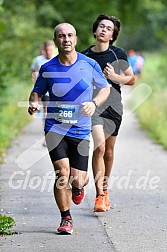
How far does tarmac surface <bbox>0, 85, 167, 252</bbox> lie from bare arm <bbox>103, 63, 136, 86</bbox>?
1498 mm

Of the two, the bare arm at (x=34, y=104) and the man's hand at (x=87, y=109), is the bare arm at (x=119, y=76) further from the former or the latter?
the man's hand at (x=87, y=109)

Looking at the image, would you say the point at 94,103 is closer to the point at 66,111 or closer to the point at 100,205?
the point at 66,111

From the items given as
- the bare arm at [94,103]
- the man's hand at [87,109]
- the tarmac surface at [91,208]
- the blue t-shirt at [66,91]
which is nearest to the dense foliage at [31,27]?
the tarmac surface at [91,208]

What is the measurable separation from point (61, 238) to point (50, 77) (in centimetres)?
159

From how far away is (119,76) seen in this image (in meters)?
9.98

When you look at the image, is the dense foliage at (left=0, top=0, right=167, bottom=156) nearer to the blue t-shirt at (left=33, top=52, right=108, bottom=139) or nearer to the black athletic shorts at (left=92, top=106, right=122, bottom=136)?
the black athletic shorts at (left=92, top=106, right=122, bottom=136)

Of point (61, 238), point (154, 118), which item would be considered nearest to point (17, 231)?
point (61, 238)

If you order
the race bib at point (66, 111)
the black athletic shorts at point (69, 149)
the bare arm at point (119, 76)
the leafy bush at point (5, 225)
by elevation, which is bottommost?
the leafy bush at point (5, 225)

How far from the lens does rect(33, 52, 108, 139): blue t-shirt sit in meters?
8.70

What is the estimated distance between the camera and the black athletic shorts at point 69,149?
8.73 metres

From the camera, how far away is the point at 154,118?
887 inches

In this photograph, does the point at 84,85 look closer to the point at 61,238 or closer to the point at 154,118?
the point at 61,238

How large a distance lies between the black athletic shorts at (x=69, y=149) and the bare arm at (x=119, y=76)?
1.23 metres

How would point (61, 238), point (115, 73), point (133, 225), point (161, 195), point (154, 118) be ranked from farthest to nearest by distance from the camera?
point (154, 118) < point (161, 195) < point (115, 73) < point (133, 225) < point (61, 238)
